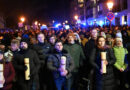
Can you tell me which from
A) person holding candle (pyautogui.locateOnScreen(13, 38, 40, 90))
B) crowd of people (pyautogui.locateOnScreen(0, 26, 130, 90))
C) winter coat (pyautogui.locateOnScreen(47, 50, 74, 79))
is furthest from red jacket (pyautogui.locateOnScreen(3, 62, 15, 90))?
winter coat (pyautogui.locateOnScreen(47, 50, 74, 79))

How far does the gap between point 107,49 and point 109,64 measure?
1.27 ft

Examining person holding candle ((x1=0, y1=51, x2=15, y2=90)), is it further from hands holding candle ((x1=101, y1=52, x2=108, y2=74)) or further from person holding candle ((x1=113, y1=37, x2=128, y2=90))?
person holding candle ((x1=113, y1=37, x2=128, y2=90))

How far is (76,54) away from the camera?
6336 mm

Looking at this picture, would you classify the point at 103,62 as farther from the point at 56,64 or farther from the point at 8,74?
the point at 8,74

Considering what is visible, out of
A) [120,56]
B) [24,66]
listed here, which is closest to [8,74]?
[24,66]

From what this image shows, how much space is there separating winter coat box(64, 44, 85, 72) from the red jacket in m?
1.90

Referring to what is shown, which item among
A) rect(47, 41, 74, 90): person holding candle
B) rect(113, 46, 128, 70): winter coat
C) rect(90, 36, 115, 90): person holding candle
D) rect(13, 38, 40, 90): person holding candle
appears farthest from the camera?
rect(113, 46, 128, 70): winter coat

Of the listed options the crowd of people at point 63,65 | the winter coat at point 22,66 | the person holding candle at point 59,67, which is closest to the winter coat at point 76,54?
the crowd of people at point 63,65

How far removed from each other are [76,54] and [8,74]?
2.23 m

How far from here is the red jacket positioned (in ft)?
16.1

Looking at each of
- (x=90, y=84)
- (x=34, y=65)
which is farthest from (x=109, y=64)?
(x=34, y=65)

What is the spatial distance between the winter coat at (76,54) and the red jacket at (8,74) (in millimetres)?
1903

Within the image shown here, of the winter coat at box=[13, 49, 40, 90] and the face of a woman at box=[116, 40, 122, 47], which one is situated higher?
the face of a woman at box=[116, 40, 122, 47]

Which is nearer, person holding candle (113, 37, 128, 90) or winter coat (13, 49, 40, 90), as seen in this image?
winter coat (13, 49, 40, 90)
